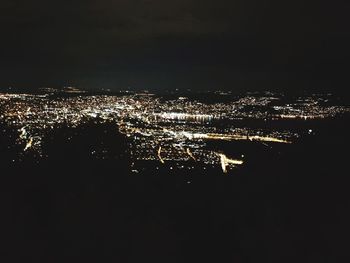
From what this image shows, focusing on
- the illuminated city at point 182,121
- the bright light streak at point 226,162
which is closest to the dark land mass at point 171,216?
the illuminated city at point 182,121

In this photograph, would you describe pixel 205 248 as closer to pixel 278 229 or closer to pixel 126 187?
pixel 278 229

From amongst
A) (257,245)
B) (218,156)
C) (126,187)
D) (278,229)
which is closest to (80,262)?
(257,245)

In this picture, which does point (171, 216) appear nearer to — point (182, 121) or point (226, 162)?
point (226, 162)

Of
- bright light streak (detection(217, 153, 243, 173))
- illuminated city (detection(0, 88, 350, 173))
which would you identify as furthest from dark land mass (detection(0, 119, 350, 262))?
bright light streak (detection(217, 153, 243, 173))

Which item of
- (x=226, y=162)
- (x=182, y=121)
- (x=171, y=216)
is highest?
(x=171, y=216)

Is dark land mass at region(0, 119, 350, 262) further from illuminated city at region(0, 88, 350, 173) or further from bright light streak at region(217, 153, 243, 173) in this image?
bright light streak at region(217, 153, 243, 173)

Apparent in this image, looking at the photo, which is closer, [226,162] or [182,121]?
[226,162]

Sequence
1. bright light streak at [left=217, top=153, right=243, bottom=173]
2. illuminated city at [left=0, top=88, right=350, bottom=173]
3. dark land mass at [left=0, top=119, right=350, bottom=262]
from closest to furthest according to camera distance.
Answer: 1. dark land mass at [left=0, top=119, right=350, bottom=262]
2. bright light streak at [left=217, top=153, right=243, bottom=173]
3. illuminated city at [left=0, top=88, right=350, bottom=173]

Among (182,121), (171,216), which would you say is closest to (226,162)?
(171,216)

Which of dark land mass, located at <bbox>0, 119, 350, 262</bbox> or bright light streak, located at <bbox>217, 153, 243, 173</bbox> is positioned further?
bright light streak, located at <bbox>217, 153, 243, 173</bbox>

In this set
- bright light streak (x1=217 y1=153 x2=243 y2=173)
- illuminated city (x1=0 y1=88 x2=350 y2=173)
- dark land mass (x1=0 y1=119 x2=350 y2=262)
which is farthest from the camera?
illuminated city (x1=0 y1=88 x2=350 y2=173)
